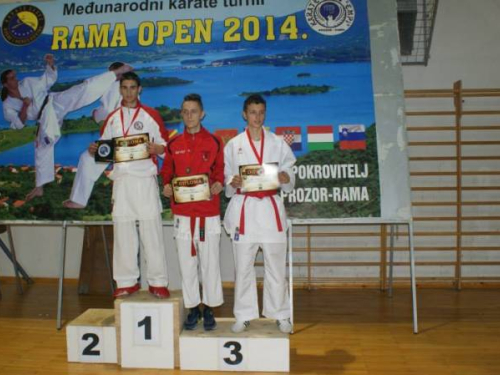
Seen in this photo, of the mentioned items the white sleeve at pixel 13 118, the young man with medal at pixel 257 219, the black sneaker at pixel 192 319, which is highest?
the white sleeve at pixel 13 118

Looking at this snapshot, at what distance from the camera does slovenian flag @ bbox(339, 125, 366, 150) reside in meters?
3.39

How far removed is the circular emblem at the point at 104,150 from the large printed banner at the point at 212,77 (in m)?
0.52

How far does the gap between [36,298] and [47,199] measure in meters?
1.44

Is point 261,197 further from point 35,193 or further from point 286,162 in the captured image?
point 35,193

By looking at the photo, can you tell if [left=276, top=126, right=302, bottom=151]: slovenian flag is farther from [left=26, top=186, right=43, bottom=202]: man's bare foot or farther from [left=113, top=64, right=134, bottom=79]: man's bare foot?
[left=26, top=186, right=43, bottom=202]: man's bare foot

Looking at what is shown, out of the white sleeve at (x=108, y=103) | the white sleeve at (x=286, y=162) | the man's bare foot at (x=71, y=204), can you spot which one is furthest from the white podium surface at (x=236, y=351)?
the white sleeve at (x=108, y=103)

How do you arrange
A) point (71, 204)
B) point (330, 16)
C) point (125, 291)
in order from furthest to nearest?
point (71, 204), point (330, 16), point (125, 291)

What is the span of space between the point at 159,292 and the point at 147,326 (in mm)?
275

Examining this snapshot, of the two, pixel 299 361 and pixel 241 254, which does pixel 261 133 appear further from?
pixel 299 361

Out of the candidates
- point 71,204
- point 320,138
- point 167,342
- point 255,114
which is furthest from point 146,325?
point 320,138

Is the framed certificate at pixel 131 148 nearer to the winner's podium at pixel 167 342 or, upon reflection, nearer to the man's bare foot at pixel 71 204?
the man's bare foot at pixel 71 204

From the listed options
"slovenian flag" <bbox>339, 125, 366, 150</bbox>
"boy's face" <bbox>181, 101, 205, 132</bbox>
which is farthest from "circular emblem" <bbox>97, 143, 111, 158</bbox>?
"slovenian flag" <bbox>339, 125, 366, 150</bbox>

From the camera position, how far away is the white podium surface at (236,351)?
2689mm

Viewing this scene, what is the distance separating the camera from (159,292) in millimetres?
3004
